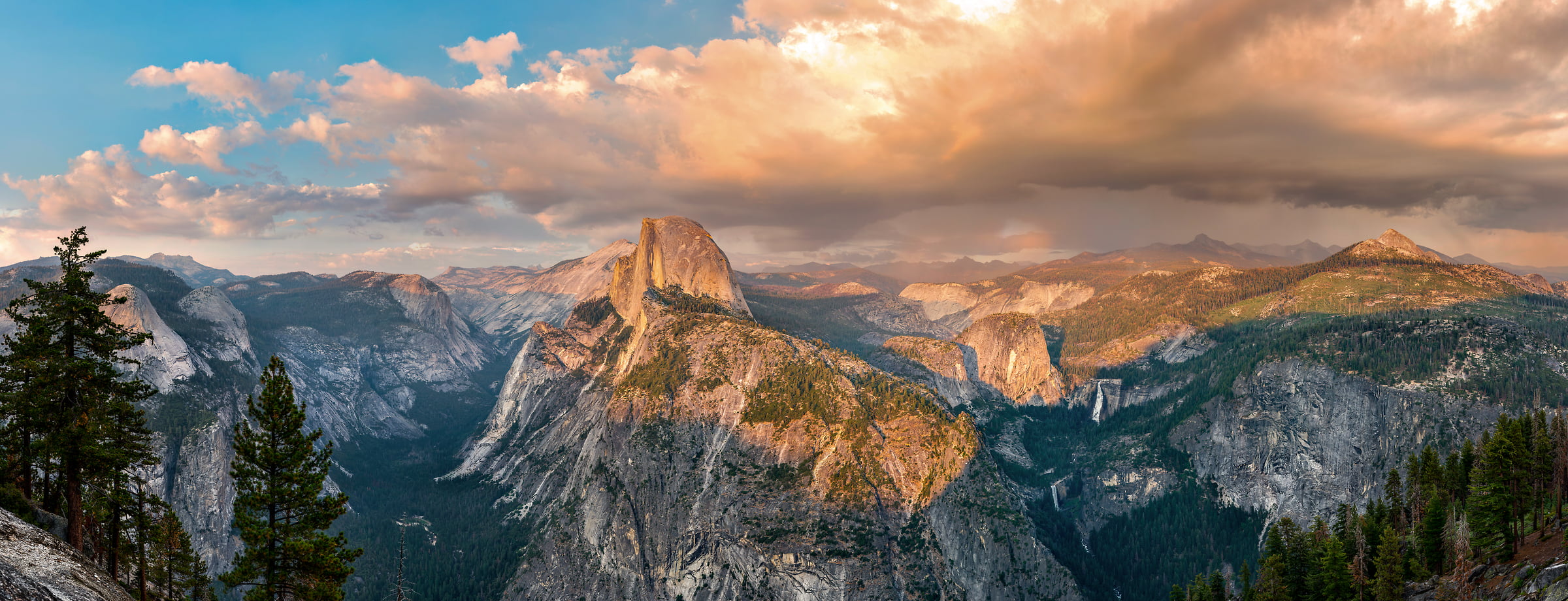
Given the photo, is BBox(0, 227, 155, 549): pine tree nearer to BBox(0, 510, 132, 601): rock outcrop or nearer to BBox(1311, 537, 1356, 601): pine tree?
BBox(0, 510, 132, 601): rock outcrop

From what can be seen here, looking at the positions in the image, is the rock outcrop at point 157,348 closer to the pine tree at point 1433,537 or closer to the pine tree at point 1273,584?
the pine tree at point 1273,584

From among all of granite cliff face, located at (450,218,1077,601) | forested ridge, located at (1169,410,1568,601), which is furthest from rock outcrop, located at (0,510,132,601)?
granite cliff face, located at (450,218,1077,601)

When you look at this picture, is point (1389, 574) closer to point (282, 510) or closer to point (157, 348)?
point (282, 510)

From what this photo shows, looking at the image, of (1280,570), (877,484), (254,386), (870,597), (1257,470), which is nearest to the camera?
(1280,570)

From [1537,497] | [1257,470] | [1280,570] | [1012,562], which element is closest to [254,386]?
[1012,562]

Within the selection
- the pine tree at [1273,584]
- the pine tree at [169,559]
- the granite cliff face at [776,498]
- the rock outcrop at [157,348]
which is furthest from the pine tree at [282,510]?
the rock outcrop at [157,348]

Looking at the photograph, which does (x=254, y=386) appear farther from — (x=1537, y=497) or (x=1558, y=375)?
(x=1558, y=375)
